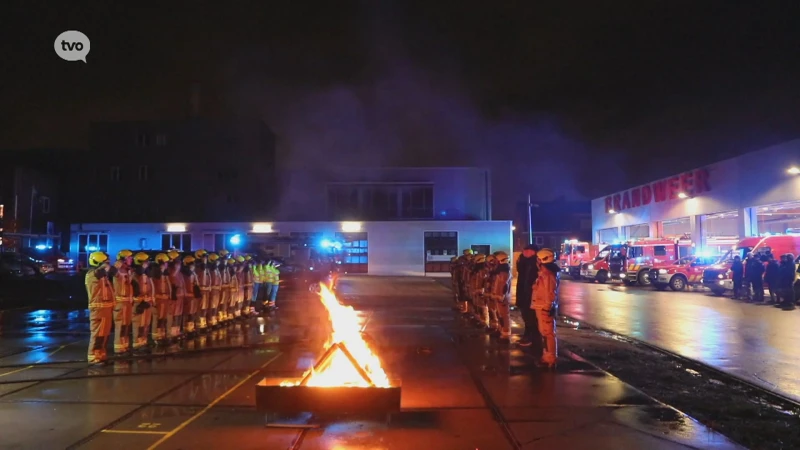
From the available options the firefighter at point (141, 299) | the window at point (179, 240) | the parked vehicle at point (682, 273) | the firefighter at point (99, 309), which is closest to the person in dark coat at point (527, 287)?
the firefighter at point (141, 299)

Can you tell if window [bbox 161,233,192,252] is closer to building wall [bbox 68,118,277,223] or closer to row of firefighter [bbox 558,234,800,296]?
building wall [bbox 68,118,277,223]

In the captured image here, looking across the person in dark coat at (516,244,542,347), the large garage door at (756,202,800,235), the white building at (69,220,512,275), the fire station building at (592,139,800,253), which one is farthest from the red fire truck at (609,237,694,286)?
the person in dark coat at (516,244,542,347)

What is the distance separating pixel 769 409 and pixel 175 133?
4201cm

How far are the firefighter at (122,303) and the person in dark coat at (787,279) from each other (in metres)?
19.5

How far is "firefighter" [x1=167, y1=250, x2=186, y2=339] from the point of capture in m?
11.1

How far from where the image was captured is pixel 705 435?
5.67 m

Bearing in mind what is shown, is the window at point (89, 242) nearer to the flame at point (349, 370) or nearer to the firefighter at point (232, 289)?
the firefighter at point (232, 289)

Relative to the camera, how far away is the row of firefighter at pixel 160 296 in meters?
9.03

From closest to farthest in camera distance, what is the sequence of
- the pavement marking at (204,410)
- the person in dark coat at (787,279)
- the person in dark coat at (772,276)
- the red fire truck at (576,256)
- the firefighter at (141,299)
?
1. the pavement marking at (204,410)
2. the firefighter at (141,299)
3. the person in dark coat at (787,279)
4. the person in dark coat at (772,276)
5. the red fire truck at (576,256)

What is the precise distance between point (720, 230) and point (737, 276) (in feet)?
53.2

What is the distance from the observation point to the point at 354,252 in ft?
126

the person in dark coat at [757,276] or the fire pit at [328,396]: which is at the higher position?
the person in dark coat at [757,276]

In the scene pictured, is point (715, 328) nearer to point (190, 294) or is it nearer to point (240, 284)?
point (240, 284)

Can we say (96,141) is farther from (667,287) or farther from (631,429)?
(631,429)
